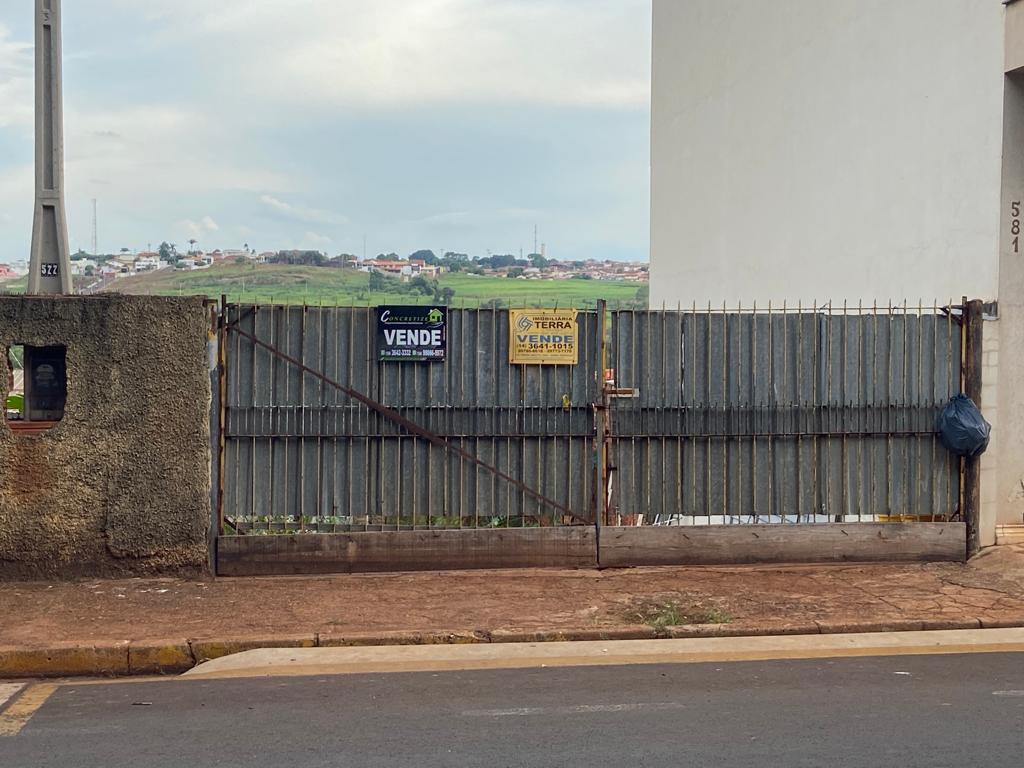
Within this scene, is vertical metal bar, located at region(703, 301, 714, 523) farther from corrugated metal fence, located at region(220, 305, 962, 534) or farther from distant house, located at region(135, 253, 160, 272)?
distant house, located at region(135, 253, 160, 272)

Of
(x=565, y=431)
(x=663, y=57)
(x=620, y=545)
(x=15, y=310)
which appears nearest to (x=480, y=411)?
(x=565, y=431)

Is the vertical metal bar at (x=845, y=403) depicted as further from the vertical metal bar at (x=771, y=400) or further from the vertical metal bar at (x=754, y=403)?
the vertical metal bar at (x=754, y=403)

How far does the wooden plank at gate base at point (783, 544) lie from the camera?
31.0ft

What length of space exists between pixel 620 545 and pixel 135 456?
410 cm

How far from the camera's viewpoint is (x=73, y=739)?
5.59 meters

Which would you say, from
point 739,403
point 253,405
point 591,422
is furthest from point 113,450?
point 739,403

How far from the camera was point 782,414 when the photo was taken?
9766 millimetres

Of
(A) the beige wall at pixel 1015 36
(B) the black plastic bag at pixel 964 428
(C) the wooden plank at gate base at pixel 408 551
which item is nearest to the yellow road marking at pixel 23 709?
(C) the wooden plank at gate base at pixel 408 551

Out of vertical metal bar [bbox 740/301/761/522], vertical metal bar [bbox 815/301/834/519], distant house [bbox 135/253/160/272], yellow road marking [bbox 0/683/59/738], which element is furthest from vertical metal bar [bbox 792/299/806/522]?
distant house [bbox 135/253/160/272]

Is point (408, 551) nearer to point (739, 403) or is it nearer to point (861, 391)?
point (739, 403)

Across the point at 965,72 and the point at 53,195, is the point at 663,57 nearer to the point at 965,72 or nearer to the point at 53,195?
the point at 965,72

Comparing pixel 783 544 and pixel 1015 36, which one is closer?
pixel 783 544

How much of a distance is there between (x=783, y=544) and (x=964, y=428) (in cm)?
188

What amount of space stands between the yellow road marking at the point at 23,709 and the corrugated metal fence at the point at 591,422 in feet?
8.97
